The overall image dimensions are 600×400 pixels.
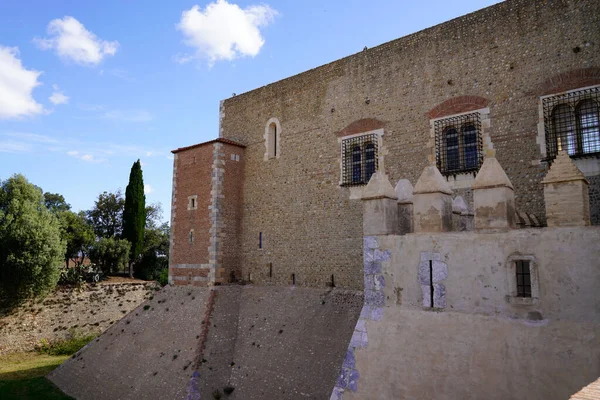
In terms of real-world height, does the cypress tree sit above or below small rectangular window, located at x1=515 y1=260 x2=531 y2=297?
above

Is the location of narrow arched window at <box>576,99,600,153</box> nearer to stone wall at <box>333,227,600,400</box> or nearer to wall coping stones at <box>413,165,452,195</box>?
wall coping stones at <box>413,165,452,195</box>

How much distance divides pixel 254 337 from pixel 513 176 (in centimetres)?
945

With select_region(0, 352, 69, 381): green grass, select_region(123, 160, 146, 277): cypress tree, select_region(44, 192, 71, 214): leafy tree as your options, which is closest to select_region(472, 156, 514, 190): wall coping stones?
select_region(0, 352, 69, 381): green grass

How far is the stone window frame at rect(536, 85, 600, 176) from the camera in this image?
407 inches

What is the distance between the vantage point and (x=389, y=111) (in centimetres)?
1408

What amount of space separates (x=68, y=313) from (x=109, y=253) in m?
7.17

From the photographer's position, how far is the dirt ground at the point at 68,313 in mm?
22141

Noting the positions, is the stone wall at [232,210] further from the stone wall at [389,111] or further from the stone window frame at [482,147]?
the stone window frame at [482,147]

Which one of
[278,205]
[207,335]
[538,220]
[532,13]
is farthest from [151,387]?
[532,13]

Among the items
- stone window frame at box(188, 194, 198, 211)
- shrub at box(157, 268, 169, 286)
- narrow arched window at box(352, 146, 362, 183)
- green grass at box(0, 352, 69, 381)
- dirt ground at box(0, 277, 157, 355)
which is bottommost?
green grass at box(0, 352, 69, 381)

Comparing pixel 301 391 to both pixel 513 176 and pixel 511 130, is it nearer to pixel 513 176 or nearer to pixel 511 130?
pixel 513 176

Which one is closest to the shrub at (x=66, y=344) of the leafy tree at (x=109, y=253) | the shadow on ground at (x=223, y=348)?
the shadow on ground at (x=223, y=348)

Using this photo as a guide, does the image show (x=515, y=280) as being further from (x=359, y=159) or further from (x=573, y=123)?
(x=359, y=159)

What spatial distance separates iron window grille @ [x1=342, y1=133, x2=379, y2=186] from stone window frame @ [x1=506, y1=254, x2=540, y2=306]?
8774 millimetres
